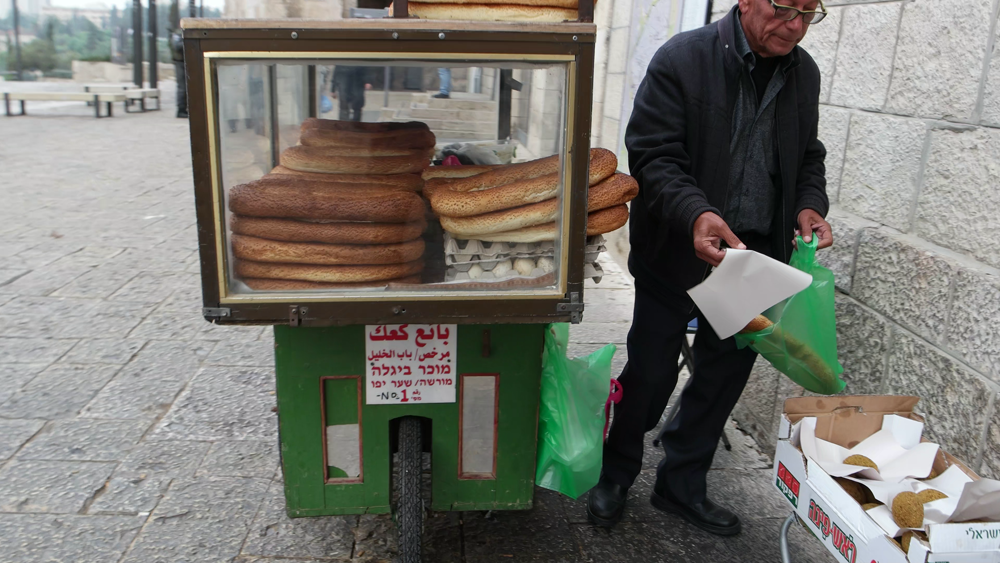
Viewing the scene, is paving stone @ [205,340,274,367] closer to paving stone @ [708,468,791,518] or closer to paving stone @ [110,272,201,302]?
paving stone @ [110,272,201,302]

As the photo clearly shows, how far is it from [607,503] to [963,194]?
153cm

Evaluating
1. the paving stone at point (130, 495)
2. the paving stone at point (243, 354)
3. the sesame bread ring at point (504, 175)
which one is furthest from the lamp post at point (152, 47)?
the sesame bread ring at point (504, 175)

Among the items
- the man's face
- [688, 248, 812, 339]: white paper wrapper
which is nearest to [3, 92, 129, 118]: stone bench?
the man's face

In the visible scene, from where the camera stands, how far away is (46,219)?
23.1 ft

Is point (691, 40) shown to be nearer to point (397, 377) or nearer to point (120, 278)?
point (397, 377)

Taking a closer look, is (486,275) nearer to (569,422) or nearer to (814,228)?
(569,422)

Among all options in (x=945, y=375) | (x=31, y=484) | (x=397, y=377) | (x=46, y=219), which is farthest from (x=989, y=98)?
(x=46, y=219)

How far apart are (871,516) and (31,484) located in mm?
2879

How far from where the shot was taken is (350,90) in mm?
2320

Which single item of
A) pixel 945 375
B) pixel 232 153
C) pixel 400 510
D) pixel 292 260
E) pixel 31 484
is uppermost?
pixel 232 153

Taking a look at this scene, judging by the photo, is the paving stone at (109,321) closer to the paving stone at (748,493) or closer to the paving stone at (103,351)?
the paving stone at (103,351)

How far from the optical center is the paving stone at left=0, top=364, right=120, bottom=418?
142 inches

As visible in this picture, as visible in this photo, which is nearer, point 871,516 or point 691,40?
point 871,516

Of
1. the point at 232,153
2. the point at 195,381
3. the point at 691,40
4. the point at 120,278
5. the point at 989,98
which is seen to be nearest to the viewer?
the point at 232,153
